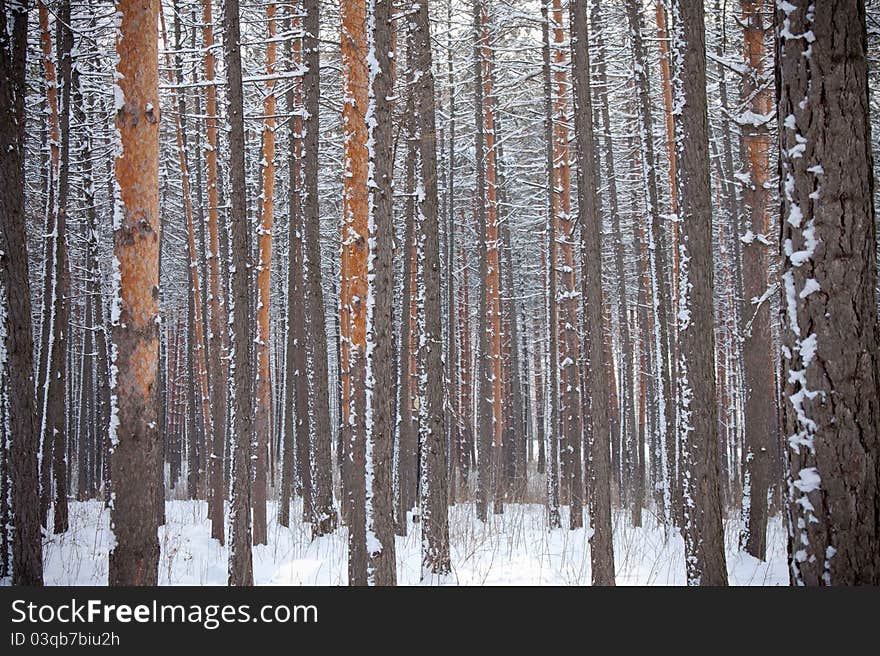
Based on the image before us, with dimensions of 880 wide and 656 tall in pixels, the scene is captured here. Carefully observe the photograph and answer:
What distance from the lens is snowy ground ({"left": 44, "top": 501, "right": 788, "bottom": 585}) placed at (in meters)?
8.92

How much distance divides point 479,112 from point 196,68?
5.98 metres

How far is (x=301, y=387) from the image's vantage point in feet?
41.4

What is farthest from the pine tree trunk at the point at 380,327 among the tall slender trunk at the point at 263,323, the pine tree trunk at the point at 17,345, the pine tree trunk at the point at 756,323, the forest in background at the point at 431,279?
the tall slender trunk at the point at 263,323

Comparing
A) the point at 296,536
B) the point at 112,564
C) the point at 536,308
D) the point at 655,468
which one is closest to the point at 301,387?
the point at 296,536

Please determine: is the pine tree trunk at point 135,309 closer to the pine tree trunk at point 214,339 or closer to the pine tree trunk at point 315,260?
the pine tree trunk at point 315,260

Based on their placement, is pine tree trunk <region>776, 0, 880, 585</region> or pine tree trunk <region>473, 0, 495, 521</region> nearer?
pine tree trunk <region>776, 0, 880, 585</region>

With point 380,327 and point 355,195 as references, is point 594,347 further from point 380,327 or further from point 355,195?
point 355,195

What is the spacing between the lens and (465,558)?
9.91m

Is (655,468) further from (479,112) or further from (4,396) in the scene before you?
(4,396)

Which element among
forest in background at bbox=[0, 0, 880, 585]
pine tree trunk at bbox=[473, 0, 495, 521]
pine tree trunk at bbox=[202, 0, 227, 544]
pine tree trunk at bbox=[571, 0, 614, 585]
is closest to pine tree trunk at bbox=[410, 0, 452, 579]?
forest in background at bbox=[0, 0, 880, 585]

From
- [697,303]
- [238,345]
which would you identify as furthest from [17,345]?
[697,303]

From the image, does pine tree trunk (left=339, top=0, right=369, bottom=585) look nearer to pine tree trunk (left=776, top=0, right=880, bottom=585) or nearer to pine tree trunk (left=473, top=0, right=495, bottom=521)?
pine tree trunk (left=473, top=0, right=495, bottom=521)

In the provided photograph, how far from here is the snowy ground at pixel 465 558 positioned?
29.3ft

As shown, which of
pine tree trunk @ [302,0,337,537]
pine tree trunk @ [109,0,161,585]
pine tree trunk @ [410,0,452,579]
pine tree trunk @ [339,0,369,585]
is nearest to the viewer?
pine tree trunk @ [109,0,161,585]
